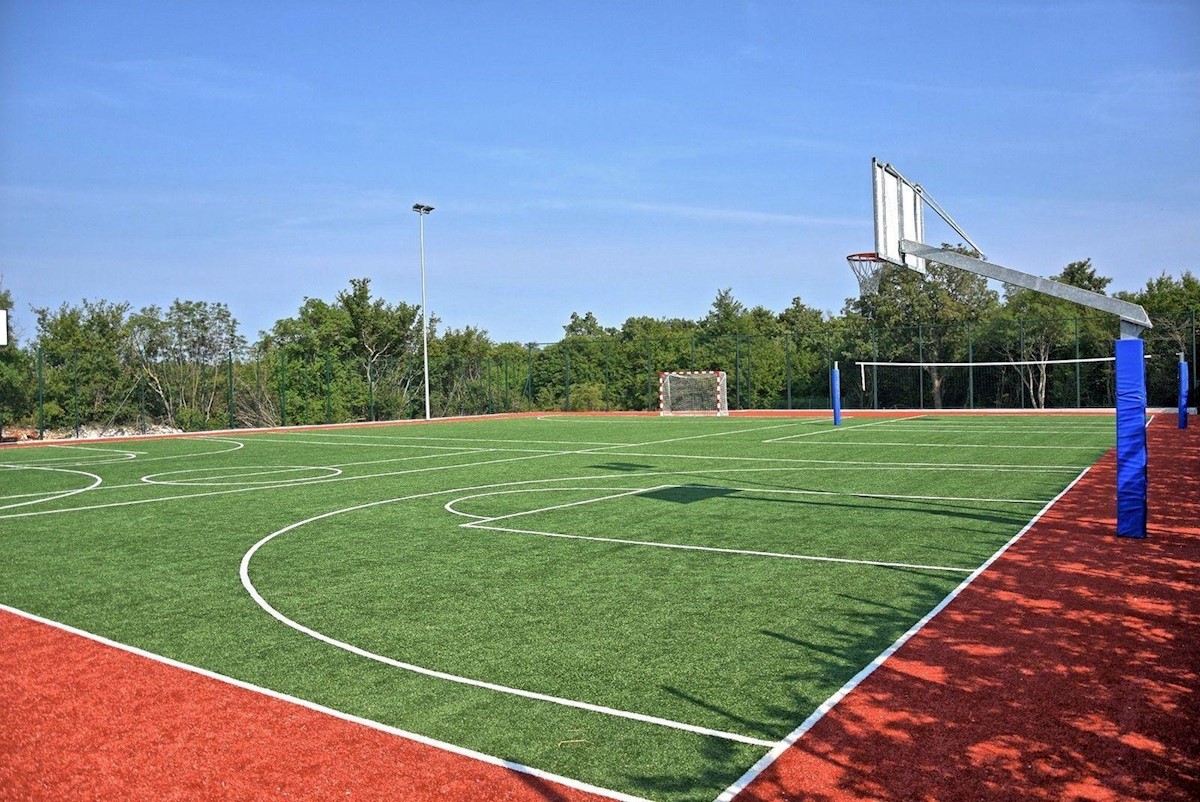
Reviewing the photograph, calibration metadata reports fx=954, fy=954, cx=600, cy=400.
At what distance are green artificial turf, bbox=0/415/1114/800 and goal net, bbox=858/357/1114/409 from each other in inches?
875

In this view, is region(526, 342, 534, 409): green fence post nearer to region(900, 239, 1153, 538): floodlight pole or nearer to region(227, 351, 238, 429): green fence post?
region(227, 351, 238, 429): green fence post

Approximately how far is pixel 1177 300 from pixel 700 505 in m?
38.2

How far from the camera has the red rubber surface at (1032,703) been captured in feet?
14.3

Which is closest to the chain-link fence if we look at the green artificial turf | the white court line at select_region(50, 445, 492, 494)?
the white court line at select_region(50, 445, 492, 494)

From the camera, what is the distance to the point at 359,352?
52.0m

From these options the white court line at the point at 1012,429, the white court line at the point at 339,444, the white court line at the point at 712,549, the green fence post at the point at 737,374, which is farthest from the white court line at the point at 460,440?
the green fence post at the point at 737,374

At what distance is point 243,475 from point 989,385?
32960mm

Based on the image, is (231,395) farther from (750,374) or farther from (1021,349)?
(1021,349)

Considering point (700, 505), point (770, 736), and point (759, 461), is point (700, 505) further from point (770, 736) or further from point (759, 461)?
point (770, 736)

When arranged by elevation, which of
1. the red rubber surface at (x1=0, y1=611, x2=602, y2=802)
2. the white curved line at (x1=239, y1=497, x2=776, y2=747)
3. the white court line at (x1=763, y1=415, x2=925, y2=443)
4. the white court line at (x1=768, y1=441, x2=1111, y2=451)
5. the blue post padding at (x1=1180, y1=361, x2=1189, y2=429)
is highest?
the blue post padding at (x1=1180, y1=361, x2=1189, y2=429)

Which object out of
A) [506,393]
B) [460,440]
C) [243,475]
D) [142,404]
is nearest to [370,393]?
[506,393]

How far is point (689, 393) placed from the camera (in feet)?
149

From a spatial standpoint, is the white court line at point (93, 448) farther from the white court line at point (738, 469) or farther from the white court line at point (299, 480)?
the white court line at point (738, 469)

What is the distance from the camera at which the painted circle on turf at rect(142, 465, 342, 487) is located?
17.2 meters
